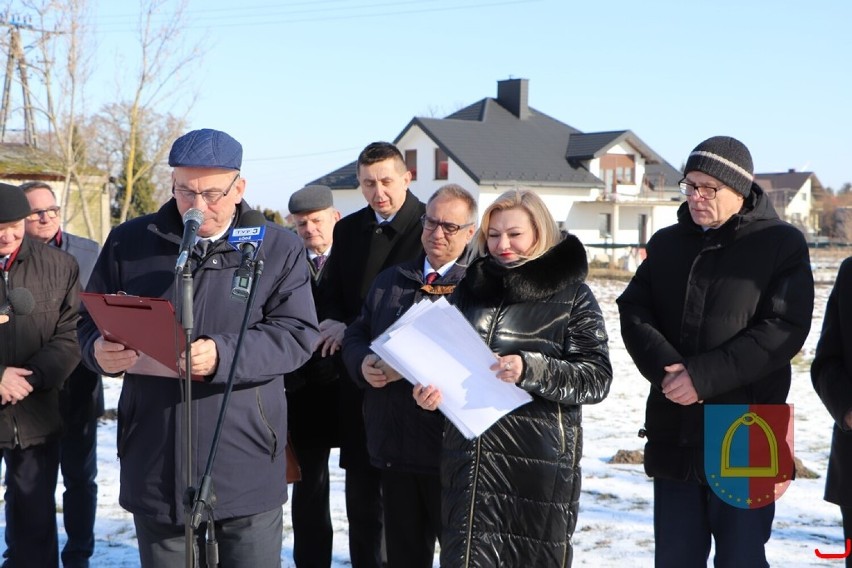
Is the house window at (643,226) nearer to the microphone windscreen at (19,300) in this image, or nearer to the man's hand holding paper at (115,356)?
the microphone windscreen at (19,300)

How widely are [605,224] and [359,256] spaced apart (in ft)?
144

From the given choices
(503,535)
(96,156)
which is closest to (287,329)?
(503,535)

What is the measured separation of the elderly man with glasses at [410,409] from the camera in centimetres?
401

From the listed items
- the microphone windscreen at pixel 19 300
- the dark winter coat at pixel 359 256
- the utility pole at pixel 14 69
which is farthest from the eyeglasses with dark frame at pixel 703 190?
the utility pole at pixel 14 69

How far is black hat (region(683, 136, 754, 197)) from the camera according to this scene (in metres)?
3.69

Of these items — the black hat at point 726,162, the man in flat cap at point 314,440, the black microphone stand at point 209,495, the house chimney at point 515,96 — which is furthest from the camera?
the house chimney at point 515,96

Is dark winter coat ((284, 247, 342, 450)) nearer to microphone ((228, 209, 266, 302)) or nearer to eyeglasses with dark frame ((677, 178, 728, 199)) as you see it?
microphone ((228, 209, 266, 302))

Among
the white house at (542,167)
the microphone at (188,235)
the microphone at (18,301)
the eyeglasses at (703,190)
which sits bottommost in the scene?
the microphone at (18,301)

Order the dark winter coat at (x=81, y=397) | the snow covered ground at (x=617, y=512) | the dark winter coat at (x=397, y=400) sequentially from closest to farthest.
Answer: the dark winter coat at (x=397, y=400) → the snow covered ground at (x=617, y=512) → the dark winter coat at (x=81, y=397)

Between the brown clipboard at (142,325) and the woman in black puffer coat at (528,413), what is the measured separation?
966 millimetres

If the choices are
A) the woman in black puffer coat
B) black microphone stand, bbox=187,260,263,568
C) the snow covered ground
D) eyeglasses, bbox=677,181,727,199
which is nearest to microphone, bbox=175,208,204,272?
black microphone stand, bbox=187,260,263,568

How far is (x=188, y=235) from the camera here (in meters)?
2.79

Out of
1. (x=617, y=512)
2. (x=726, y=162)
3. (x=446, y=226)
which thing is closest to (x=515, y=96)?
(x=617, y=512)

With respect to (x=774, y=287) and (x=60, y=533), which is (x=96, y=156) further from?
(x=774, y=287)
